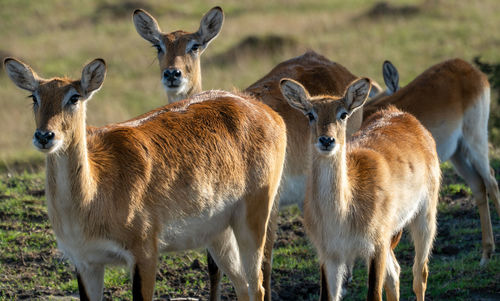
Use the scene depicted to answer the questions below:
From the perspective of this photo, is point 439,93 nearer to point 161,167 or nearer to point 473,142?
point 473,142

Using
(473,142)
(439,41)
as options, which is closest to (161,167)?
(473,142)

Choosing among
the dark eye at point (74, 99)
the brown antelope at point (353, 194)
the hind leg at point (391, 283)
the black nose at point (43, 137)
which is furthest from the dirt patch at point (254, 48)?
the black nose at point (43, 137)

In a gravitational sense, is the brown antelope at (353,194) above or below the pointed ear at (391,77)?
below

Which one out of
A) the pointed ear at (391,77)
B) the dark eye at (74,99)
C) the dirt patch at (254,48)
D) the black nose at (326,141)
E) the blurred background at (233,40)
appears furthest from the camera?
the dirt patch at (254,48)

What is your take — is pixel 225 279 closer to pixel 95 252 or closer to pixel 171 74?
pixel 171 74

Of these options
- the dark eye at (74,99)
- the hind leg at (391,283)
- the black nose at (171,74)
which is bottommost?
the hind leg at (391,283)

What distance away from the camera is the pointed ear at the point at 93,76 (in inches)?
199

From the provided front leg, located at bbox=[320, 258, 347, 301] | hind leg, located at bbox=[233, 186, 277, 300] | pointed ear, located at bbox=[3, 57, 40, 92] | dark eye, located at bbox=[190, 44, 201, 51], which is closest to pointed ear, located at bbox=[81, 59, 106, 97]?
pointed ear, located at bbox=[3, 57, 40, 92]

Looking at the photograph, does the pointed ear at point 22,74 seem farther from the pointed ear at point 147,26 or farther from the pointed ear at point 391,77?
the pointed ear at point 391,77

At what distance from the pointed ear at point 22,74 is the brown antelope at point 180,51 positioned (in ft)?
7.38

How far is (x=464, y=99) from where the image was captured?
8680mm

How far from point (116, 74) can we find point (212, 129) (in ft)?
44.7

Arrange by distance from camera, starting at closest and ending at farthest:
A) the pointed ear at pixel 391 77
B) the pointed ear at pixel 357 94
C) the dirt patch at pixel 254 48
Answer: the pointed ear at pixel 357 94 → the pointed ear at pixel 391 77 → the dirt patch at pixel 254 48

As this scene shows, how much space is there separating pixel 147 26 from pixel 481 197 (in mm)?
3685
